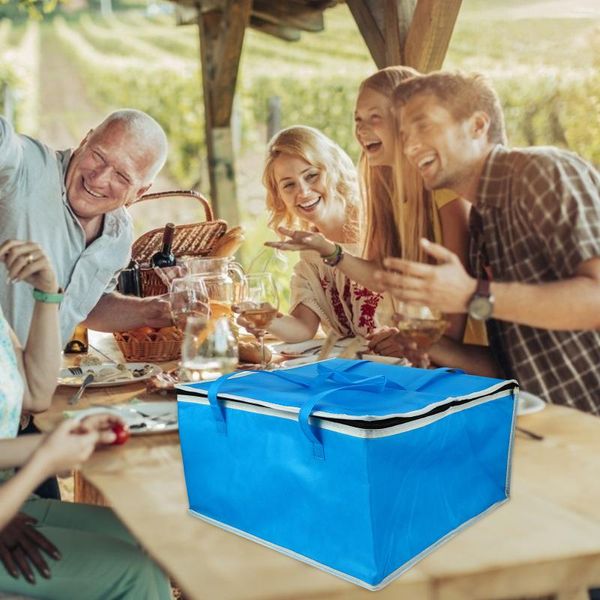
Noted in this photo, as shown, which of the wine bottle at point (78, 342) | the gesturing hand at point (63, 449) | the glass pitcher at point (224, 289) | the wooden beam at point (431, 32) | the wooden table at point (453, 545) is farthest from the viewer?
the wine bottle at point (78, 342)

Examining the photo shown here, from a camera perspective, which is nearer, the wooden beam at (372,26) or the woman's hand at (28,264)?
the woman's hand at (28,264)

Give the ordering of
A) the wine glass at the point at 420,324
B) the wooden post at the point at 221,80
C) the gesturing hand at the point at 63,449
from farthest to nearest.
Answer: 1. the wooden post at the point at 221,80
2. the wine glass at the point at 420,324
3. the gesturing hand at the point at 63,449

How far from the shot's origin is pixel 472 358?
179 centimetres

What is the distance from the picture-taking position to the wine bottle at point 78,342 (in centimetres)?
218

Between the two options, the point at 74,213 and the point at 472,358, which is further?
the point at 74,213

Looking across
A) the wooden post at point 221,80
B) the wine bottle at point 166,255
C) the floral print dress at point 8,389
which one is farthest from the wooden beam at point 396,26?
the wooden post at point 221,80

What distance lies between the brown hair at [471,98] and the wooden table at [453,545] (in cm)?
72

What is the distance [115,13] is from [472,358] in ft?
28.6

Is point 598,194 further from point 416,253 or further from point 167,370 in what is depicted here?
point 167,370

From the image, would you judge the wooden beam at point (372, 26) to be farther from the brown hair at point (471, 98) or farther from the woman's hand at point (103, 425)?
the woman's hand at point (103, 425)

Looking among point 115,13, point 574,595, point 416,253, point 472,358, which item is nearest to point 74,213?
point 416,253

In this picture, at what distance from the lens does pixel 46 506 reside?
59.7 inches

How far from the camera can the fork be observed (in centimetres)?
159

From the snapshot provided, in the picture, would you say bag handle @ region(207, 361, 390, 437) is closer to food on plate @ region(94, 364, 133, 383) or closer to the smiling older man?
food on plate @ region(94, 364, 133, 383)
